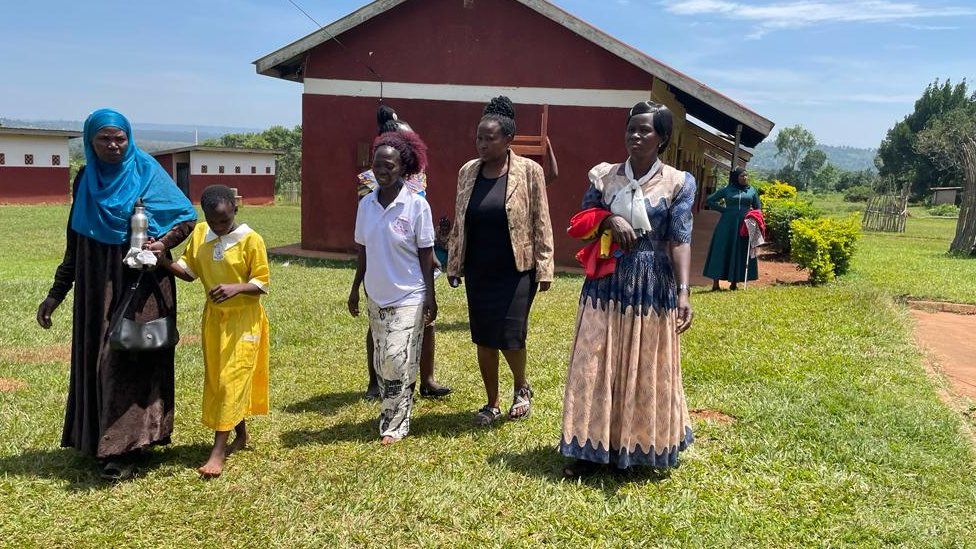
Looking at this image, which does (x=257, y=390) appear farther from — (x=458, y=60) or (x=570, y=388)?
(x=458, y=60)

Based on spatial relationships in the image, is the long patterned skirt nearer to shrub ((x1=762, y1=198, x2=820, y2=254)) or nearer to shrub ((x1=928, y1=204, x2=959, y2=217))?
shrub ((x1=762, y1=198, x2=820, y2=254))

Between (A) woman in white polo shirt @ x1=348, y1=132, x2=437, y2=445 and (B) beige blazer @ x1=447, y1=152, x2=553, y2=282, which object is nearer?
(A) woman in white polo shirt @ x1=348, y1=132, x2=437, y2=445

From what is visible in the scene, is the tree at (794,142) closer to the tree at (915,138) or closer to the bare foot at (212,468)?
the tree at (915,138)

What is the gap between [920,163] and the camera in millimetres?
50250

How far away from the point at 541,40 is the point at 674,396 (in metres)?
8.71

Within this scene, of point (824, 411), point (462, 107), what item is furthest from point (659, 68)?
point (824, 411)

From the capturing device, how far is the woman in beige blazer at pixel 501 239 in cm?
394

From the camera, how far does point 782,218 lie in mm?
13469

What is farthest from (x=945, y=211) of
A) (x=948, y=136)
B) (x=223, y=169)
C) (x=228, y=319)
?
(x=228, y=319)

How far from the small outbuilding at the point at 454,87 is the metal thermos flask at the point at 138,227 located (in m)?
7.61

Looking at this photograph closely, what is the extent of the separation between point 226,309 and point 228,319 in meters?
0.05

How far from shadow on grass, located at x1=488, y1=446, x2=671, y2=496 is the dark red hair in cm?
163

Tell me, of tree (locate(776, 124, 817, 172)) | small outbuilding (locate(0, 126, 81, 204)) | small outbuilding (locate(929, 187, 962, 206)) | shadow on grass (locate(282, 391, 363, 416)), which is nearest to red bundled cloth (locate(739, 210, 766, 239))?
shadow on grass (locate(282, 391, 363, 416))

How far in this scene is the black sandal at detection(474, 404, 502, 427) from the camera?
13.9 feet
